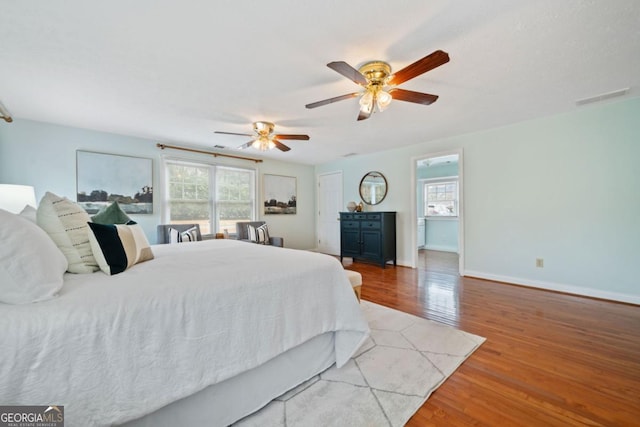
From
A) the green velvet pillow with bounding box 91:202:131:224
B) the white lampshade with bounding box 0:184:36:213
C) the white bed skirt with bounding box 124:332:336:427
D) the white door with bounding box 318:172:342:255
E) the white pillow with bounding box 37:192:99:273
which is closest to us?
the white bed skirt with bounding box 124:332:336:427

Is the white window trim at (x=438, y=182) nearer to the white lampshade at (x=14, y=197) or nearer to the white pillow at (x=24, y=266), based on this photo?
the white pillow at (x=24, y=266)

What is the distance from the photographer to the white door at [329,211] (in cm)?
625

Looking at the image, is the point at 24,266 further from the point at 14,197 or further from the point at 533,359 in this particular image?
the point at 533,359

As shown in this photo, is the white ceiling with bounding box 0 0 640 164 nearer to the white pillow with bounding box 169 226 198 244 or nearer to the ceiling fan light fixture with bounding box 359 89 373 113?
the ceiling fan light fixture with bounding box 359 89 373 113

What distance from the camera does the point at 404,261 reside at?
16.5 ft

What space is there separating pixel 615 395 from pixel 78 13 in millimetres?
4048

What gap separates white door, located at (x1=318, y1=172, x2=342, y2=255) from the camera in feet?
20.5

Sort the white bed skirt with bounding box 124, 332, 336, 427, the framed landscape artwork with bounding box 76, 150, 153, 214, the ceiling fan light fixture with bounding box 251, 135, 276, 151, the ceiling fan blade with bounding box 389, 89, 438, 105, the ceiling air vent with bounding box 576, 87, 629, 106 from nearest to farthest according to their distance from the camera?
the white bed skirt with bounding box 124, 332, 336, 427
the ceiling fan blade with bounding box 389, 89, 438, 105
the ceiling air vent with bounding box 576, 87, 629, 106
the ceiling fan light fixture with bounding box 251, 135, 276, 151
the framed landscape artwork with bounding box 76, 150, 153, 214

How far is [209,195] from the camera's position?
4.96 meters

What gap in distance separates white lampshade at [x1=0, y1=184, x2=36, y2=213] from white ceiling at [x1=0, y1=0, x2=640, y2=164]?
102 cm

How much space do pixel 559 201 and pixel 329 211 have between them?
429 centimetres

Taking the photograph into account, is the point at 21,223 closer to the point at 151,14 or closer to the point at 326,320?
the point at 151,14

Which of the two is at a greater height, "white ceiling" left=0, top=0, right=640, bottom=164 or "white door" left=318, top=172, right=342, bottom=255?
"white ceiling" left=0, top=0, right=640, bottom=164

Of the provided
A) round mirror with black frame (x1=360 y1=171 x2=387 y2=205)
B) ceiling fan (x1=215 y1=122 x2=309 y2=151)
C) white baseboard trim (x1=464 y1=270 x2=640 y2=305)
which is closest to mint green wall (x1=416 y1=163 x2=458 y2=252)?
round mirror with black frame (x1=360 y1=171 x2=387 y2=205)
